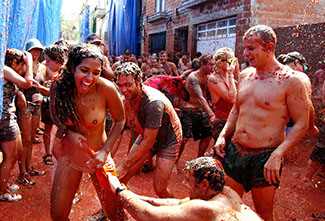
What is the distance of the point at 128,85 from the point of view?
2820 mm

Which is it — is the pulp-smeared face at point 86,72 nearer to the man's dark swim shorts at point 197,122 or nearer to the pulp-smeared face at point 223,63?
the pulp-smeared face at point 223,63

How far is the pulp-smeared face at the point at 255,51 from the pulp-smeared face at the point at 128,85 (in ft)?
3.66


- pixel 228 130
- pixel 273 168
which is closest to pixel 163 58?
pixel 228 130

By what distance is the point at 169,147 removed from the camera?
306 centimetres

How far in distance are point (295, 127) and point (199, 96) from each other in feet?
8.07

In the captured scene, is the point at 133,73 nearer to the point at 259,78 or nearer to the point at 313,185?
the point at 259,78

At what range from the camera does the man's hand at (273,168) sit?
226 centimetres

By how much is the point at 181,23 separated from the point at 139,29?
6.71 meters

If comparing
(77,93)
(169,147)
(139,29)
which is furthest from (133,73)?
(139,29)

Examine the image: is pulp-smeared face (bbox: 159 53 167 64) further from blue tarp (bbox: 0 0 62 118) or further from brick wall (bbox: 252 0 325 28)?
blue tarp (bbox: 0 0 62 118)

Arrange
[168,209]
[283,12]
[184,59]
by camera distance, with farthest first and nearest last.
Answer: [184,59], [283,12], [168,209]

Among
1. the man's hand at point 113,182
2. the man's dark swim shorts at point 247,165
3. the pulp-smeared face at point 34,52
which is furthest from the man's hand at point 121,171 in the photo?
the pulp-smeared face at point 34,52

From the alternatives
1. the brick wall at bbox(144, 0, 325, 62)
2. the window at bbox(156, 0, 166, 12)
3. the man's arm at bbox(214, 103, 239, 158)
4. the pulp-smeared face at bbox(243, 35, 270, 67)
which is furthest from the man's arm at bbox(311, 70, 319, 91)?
the window at bbox(156, 0, 166, 12)

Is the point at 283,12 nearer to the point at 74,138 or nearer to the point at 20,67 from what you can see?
the point at 20,67
